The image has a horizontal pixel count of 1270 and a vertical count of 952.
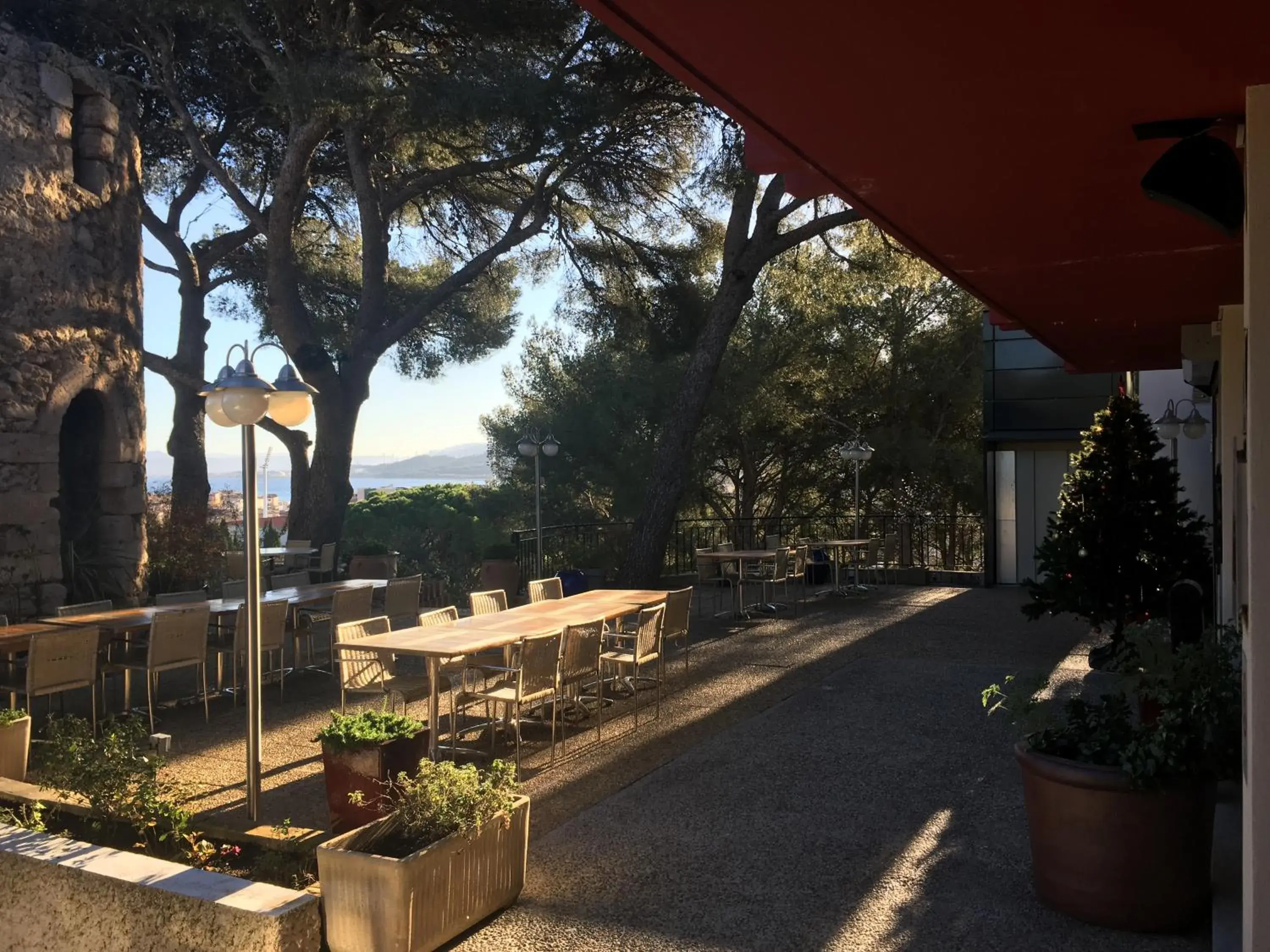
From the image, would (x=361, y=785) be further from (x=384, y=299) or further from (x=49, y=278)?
(x=384, y=299)

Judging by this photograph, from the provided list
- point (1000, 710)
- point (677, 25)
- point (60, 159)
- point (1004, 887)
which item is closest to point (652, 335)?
point (60, 159)

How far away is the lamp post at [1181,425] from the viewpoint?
10266 mm

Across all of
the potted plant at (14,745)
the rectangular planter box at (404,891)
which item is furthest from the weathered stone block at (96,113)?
the rectangular planter box at (404,891)

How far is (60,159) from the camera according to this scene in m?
9.34

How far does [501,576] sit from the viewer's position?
484 inches

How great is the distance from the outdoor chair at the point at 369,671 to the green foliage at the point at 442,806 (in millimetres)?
2246

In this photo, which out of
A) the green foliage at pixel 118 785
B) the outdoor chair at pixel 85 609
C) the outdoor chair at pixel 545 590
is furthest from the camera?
the outdoor chair at pixel 545 590

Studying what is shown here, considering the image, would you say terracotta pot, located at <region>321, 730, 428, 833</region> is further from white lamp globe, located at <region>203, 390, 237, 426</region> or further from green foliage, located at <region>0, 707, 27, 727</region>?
green foliage, located at <region>0, 707, 27, 727</region>

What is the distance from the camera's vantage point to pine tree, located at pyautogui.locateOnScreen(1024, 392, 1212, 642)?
6.95 meters

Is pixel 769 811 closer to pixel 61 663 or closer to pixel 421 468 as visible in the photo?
pixel 61 663

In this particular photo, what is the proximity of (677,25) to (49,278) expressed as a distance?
8.63m

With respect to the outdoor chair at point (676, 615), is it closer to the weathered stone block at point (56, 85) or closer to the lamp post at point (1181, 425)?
the lamp post at point (1181, 425)

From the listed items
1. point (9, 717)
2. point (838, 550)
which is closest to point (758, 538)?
point (838, 550)

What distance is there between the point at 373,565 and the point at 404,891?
31.8 ft
